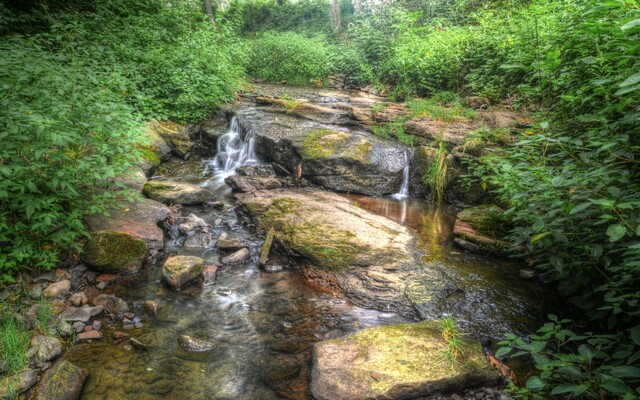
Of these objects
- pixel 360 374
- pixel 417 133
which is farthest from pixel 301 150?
pixel 360 374

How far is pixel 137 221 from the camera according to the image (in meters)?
5.19

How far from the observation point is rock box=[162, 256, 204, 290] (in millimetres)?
4320

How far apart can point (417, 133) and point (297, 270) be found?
5.00 m

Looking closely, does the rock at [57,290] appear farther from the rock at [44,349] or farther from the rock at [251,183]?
the rock at [251,183]

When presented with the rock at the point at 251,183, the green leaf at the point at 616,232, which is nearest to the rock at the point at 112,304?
the rock at the point at 251,183

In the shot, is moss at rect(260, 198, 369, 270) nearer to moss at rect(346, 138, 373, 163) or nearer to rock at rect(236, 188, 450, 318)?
rock at rect(236, 188, 450, 318)

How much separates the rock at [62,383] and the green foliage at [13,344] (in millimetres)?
227

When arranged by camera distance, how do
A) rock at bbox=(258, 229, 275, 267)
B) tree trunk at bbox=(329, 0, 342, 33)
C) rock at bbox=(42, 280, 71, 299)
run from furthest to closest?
tree trunk at bbox=(329, 0, 342, 33), rock at bbox=(258, 229, 275, 267), rock at bbox=(42, 280, 71, 299)

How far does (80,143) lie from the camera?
3.81 meters

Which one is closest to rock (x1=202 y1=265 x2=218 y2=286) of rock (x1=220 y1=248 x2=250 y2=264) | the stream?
the stream

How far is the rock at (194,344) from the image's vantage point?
344 cm

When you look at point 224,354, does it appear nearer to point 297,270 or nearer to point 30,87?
point 297,270

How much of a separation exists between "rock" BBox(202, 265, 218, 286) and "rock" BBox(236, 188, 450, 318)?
1.04 m

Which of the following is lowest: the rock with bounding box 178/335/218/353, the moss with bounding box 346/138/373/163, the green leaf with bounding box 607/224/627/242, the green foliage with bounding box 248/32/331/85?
the rock with bounding box 178/335/218/353
